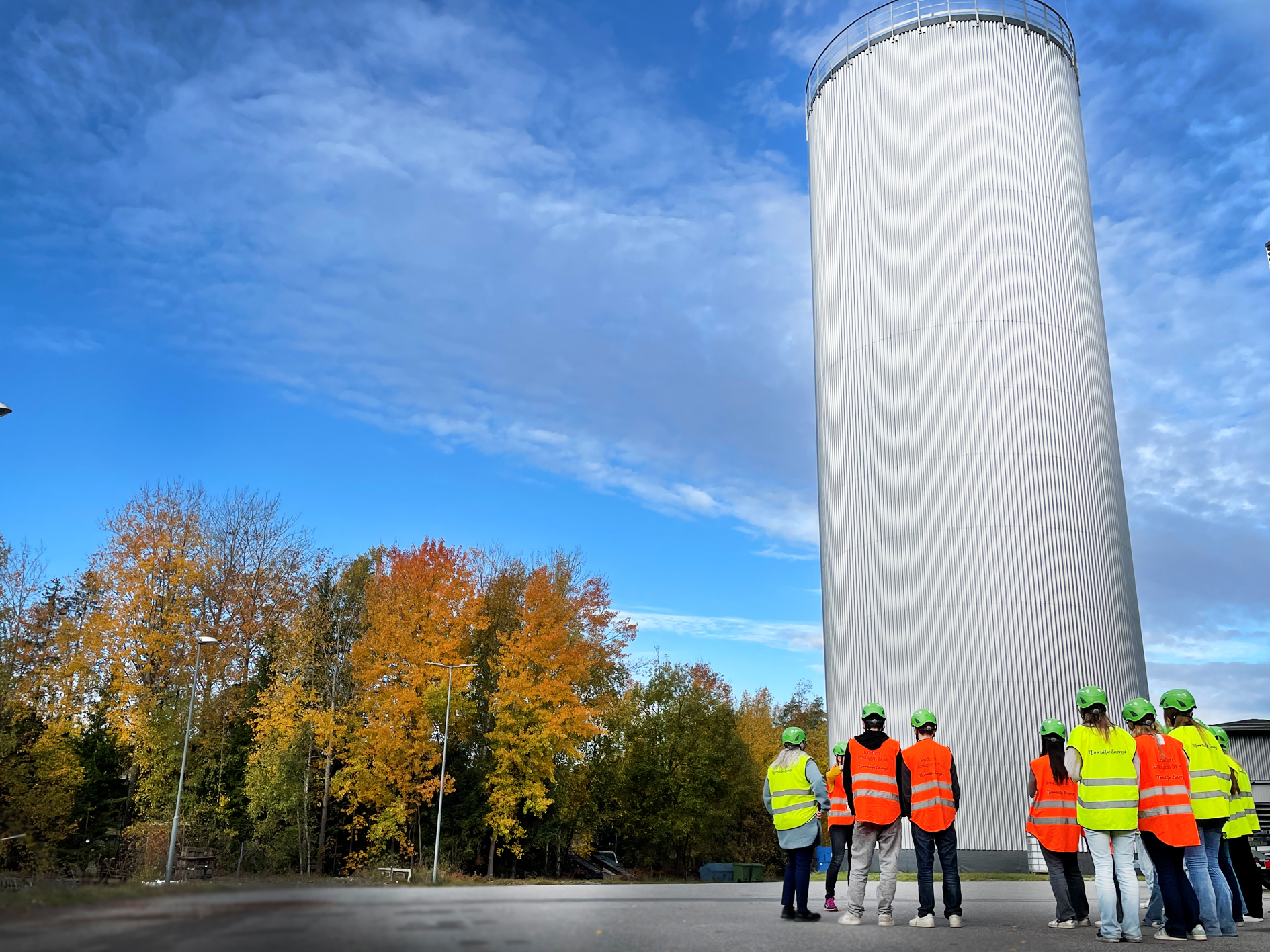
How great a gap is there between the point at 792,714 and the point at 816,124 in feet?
236

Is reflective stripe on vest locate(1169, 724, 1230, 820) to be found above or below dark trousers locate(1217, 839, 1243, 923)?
above

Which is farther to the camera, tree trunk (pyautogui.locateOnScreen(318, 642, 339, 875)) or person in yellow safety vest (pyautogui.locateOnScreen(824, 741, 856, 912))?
tree trunk (pyautogui.locateOnScreen(318, 642, 339, 875))

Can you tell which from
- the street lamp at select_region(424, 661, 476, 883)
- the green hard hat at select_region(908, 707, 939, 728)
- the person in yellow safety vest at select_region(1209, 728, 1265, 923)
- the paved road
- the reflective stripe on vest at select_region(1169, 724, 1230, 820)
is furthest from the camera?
the street lamp at select_region(424, 661, 476, 883)

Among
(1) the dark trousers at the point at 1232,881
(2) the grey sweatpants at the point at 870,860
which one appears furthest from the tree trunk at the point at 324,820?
(1) the dark trousers at the point at 1232,881

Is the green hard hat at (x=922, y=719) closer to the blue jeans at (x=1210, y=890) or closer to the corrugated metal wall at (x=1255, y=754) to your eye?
the blue jeans at (x=1210, y=890)

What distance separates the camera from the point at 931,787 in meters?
10.5

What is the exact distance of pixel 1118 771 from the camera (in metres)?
9.44

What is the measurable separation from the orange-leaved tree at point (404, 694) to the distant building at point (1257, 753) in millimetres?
37213

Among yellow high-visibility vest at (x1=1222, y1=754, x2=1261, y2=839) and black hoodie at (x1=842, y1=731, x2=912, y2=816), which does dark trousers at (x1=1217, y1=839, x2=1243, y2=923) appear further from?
black hoodie at (x1=842, y1=731, x2=912, y2=816)

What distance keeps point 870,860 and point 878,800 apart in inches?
24.5

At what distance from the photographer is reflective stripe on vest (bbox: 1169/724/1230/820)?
10102 mm

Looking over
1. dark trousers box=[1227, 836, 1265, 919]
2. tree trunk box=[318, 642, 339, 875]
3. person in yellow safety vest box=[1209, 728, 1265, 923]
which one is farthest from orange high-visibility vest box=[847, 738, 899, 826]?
tree trunk box=[318, 642, 339, 875]

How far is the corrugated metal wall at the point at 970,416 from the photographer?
1160 inches

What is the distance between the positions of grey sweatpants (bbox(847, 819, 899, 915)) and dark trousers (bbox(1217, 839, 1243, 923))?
13.8ft
